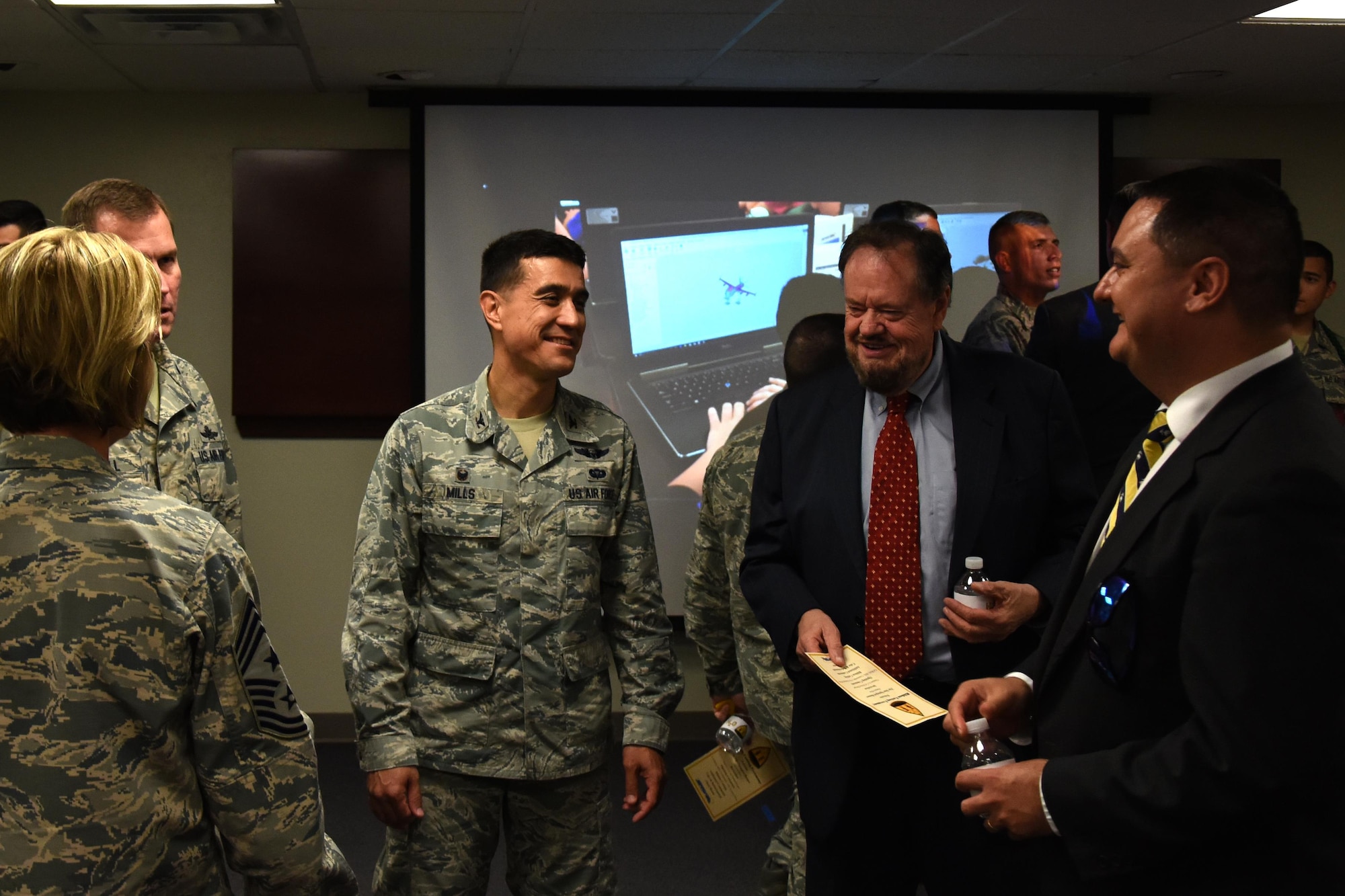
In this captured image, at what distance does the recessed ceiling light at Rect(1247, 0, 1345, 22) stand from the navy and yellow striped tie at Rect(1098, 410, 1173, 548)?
2829mm

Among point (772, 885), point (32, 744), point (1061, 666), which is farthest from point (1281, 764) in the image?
point (772, 885)

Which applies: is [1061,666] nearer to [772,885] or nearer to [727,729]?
[727,729]

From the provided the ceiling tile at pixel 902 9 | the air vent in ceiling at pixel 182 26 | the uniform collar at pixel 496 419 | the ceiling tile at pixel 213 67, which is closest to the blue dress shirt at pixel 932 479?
the uniform collar at pixel 496 419

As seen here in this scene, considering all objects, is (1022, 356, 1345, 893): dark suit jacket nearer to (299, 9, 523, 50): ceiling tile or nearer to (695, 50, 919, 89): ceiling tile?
(299, 9, 523, 50): ceiling tile

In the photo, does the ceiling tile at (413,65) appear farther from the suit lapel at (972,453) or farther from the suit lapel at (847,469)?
the suit lapel at (972,453)

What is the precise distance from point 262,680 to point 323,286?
3.60 metres

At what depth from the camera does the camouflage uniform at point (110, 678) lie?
1.19m

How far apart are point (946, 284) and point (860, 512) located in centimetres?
48

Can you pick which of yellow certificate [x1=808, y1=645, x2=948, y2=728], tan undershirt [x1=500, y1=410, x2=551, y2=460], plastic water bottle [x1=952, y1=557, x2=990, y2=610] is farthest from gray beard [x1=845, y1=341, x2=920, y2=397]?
tan undershirt [x1=500, y1=410, x2=551, y2=460]

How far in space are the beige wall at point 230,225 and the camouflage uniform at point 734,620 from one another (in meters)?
2.13

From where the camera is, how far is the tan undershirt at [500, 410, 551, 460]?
221 cm

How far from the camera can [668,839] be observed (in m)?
3.79

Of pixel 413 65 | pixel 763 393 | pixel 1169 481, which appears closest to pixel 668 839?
pixel 763 393

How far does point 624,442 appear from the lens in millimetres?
2279
